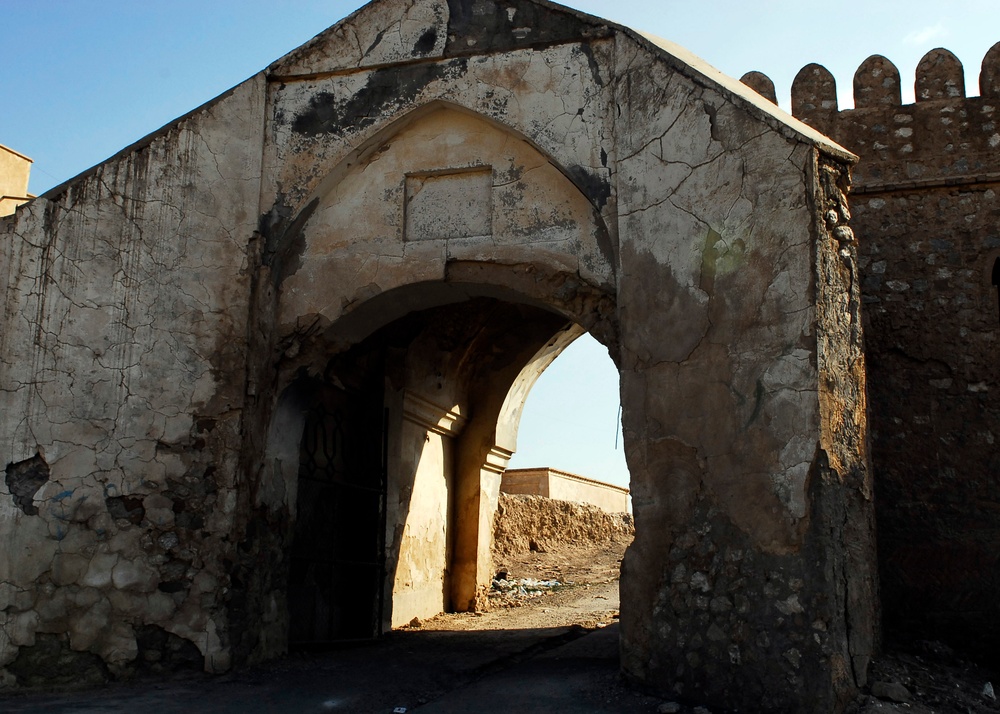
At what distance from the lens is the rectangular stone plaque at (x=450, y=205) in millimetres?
5609

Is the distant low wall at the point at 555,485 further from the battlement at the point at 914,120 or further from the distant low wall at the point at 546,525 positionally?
the battlement at the point at 914,120

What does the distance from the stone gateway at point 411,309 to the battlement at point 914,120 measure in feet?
5.17

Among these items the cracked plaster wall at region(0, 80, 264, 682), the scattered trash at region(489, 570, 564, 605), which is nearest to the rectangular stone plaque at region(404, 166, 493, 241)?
the cracked plaster wall at region(0, 80, 264, 682)

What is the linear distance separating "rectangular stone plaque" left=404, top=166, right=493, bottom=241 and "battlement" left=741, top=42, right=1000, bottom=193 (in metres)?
2.47

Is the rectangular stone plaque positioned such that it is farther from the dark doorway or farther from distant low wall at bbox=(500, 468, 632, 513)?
distant low wall at bbox=(500, 468, 632, 513)

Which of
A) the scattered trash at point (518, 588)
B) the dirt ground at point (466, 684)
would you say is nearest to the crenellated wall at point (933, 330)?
the dirt ground at point (466, 684)

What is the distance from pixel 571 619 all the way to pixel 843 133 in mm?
4330

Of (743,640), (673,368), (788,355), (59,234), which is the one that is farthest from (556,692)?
(59,234)

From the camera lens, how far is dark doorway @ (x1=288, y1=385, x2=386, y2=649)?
6266mm

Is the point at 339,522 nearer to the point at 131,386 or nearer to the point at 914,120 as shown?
the point at 131,386

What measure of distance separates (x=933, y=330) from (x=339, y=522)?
4.10m

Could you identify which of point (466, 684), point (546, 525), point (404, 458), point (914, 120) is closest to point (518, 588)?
point (546, 525)

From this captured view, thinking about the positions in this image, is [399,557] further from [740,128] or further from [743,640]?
[740,128]

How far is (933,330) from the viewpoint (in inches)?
232
